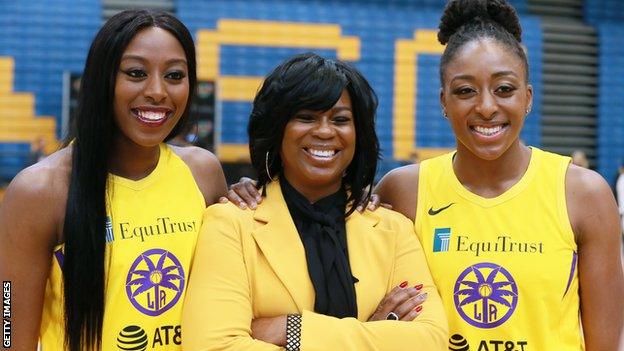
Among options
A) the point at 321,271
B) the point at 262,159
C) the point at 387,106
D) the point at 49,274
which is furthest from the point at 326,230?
the point at 387,106

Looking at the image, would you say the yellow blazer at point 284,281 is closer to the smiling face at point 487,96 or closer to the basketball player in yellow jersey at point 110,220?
the basketball player in yellow jersey at point 110,220

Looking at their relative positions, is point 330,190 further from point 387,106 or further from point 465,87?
point 387,106

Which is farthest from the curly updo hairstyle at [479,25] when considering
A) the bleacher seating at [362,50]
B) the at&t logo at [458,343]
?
the bleacher seating at [362,50]

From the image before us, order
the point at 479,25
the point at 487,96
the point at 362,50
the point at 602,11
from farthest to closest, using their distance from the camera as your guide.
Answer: the point at 602,11, the point at 362,50, the point at 479,25, the point at 487,96

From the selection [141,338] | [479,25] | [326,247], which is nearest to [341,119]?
[326,247]

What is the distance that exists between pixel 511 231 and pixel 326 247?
542 mm

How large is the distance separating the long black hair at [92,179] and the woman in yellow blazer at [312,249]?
259mm

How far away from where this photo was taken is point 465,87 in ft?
7.61

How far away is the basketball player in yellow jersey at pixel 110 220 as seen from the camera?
6.87ft

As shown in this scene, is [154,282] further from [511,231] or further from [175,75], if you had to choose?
[511,231]

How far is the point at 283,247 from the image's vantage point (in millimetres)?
2146

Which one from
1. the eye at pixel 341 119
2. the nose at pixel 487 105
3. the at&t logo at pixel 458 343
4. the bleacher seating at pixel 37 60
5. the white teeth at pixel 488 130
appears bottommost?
the at&t logo at pixel 458 343

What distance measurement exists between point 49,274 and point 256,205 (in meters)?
0.58

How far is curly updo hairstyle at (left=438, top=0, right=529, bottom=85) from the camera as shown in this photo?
2367 mm
